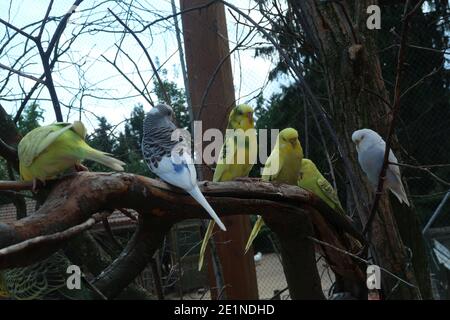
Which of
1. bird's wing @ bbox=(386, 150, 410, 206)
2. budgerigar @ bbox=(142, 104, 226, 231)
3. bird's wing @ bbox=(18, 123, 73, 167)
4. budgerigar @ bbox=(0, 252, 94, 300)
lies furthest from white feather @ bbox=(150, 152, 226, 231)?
bird's wing @ bbox=(386, 150, 410, 206)

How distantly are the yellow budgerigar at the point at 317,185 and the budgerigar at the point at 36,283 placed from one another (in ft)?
1.94

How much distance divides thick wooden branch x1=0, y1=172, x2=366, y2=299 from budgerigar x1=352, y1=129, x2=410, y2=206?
26cm

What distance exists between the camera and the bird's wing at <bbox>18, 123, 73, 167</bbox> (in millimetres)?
839

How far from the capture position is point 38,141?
0.85m

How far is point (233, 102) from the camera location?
1.38m

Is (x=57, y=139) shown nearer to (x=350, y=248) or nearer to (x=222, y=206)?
(x=222, y=206)

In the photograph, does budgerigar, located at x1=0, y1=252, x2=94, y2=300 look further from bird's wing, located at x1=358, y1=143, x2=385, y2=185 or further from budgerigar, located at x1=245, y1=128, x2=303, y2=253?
bird's wing, located at x1=358, y1=143, x2=385, y2=185

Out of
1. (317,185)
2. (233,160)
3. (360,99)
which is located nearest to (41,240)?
(233,160)

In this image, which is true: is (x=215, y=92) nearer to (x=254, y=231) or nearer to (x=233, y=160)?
(x=233, y=160)

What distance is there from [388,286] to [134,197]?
742mm

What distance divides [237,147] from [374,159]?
365mm

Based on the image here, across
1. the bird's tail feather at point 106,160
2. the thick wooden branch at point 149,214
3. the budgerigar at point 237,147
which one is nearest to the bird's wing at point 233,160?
the budgerigar at point 237,147

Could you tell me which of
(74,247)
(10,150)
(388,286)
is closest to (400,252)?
(388,286)

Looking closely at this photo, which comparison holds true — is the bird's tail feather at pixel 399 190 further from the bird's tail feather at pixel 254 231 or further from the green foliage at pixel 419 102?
the green foliage at pixel 419 102
